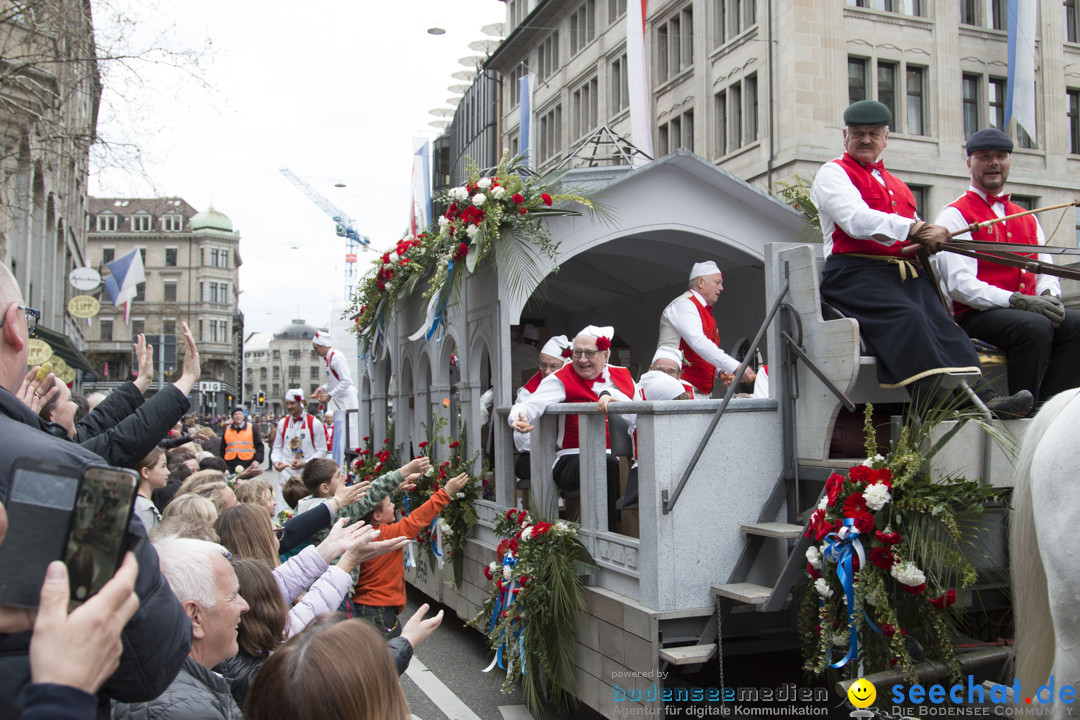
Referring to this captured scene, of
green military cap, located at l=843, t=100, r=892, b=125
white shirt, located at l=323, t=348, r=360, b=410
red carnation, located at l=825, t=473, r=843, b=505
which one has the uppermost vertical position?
green military cap, located at l=843, t=100, r=892, b=125

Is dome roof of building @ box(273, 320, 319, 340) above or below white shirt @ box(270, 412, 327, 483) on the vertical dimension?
above

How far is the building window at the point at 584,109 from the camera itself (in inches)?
1624

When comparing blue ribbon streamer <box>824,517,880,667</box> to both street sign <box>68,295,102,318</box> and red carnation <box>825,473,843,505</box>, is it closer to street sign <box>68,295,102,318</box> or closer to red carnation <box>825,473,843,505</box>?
red carnation <box>825,473,843,505</box>

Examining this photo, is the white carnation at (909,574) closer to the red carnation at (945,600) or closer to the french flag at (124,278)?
the red carnation at (945,600)

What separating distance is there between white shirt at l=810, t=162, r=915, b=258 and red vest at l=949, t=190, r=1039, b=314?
2.25ft

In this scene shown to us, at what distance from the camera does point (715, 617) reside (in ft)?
15.4

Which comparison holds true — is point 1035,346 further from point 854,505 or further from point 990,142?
point 854,505

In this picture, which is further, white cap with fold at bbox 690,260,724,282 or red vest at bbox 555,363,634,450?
white cap with fold at bbox 690,260,724,282

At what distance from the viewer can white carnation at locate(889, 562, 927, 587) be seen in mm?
3787

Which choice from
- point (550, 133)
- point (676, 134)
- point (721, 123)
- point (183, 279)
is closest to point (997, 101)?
point (721, 123)

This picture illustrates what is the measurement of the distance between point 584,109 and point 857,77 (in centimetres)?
1469

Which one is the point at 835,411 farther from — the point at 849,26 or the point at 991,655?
the point at 849,26

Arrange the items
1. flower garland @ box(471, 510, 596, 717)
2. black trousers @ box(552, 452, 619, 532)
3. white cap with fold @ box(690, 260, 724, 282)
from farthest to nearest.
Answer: white cap with fold @ box(690, 260, 724, 282) → black trousers @ box(552, 452, 619, 532) → flower garland @ box(471, 510, 596, 717)

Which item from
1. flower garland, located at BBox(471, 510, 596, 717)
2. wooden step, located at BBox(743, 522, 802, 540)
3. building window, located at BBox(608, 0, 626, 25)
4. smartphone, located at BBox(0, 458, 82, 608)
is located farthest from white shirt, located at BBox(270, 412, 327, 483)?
building window, located at BBox(608, 0, 626, 25)
